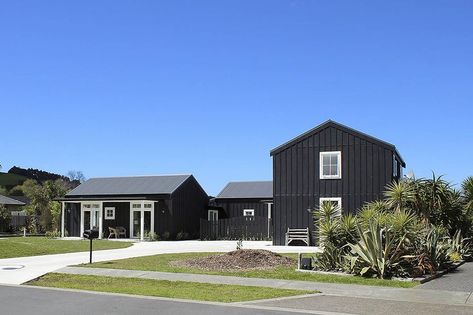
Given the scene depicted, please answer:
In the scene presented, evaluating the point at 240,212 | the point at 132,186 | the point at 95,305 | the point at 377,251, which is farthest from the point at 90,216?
the point at 95,305

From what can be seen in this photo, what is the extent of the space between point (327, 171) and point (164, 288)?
18.3m

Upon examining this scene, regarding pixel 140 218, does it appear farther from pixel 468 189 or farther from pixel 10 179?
pixel 10 179

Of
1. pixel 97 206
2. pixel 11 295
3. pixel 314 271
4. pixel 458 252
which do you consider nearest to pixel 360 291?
pixel 314 271

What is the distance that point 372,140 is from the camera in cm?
2944

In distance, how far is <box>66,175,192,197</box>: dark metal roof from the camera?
40.9 meters

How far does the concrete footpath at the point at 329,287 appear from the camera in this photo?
1162cm

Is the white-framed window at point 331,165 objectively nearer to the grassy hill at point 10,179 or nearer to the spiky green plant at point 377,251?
the spiky green plant at point 377,251

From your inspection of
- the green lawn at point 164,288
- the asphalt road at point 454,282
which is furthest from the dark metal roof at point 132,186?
the asphalt road at point 454,282

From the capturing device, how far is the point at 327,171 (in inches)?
1192

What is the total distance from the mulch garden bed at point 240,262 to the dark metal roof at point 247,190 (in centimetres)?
2567

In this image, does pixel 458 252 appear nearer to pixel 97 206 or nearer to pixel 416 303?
pixel 416 303

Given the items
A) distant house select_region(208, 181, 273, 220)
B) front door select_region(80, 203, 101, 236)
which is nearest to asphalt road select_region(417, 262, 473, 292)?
distant house select_region(208, 181, 273, 220)

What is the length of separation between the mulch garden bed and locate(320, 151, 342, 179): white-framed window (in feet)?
39.2

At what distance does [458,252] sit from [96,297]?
13.9 meters
